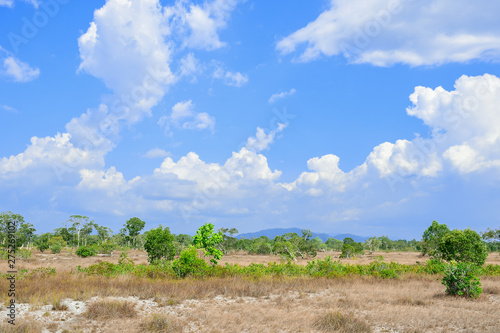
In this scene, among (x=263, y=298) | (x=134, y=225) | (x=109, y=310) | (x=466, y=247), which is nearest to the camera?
(x=109, y=310)

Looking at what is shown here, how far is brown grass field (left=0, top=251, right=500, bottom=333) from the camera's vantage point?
11125mm

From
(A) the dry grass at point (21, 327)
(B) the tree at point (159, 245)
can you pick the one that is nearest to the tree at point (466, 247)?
(B) the tree at point (159, 245)

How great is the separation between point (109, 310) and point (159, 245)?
61.0ft

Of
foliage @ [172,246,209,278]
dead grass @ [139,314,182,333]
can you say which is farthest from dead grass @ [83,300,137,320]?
foliage @ [172,246,209,278]

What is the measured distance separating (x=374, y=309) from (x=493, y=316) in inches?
163

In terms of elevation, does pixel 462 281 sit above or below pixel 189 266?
below

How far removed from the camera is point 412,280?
2231cm

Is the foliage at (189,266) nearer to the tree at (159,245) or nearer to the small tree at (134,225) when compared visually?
the tree at (159,245)

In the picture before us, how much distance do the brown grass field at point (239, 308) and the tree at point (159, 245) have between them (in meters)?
11.7

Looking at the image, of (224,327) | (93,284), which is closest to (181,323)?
(224,327)

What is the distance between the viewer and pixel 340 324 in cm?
1129

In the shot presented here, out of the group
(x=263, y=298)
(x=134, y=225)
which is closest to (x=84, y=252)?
(x=134, y=225)

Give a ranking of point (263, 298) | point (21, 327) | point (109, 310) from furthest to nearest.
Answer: point (263, 298) → point (109, 310) → point (21, 327)

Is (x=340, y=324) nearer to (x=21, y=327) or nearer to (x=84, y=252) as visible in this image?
(x=21, y=327)
